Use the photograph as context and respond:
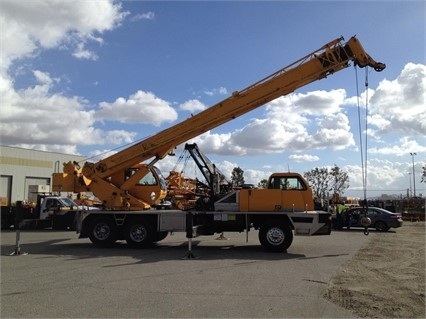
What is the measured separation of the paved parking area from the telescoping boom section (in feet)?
8.48

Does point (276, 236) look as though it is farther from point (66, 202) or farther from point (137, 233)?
point (66, 202)

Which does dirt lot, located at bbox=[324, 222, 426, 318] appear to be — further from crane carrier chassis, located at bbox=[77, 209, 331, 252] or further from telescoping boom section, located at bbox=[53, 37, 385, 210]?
telescoping boom section, located at bbox=[53, 37, 385, 210]

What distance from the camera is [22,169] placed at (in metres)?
56.6

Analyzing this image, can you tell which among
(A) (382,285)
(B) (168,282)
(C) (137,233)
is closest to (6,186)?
(C) (137,233)

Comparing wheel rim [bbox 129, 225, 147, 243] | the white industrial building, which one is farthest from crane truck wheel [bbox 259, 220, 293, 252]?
the white industrial building

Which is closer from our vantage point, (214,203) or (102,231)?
(214,203)

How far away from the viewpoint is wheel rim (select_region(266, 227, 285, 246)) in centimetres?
1638

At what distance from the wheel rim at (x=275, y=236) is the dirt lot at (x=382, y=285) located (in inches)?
101

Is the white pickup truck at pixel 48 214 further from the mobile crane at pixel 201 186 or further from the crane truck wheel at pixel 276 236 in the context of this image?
the crane truck wheel at pixel 276 236

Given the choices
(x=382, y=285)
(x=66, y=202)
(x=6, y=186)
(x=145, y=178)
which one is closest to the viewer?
(x=382, y=285)

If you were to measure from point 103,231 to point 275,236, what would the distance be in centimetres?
657

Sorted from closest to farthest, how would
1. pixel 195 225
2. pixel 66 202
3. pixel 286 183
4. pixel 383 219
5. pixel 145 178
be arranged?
1. pixel 286 183
2. pixel 195 225
3. pixel 145 178
4. pixel 66 202
5. pixel 383 219

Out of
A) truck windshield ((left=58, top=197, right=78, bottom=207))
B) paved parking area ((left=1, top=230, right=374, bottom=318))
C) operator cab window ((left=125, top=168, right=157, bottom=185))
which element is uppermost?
operator cab window ((left=125, top=168, right=157, bottom=185))

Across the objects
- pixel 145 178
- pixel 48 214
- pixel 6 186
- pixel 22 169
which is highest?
pixel 22 169
